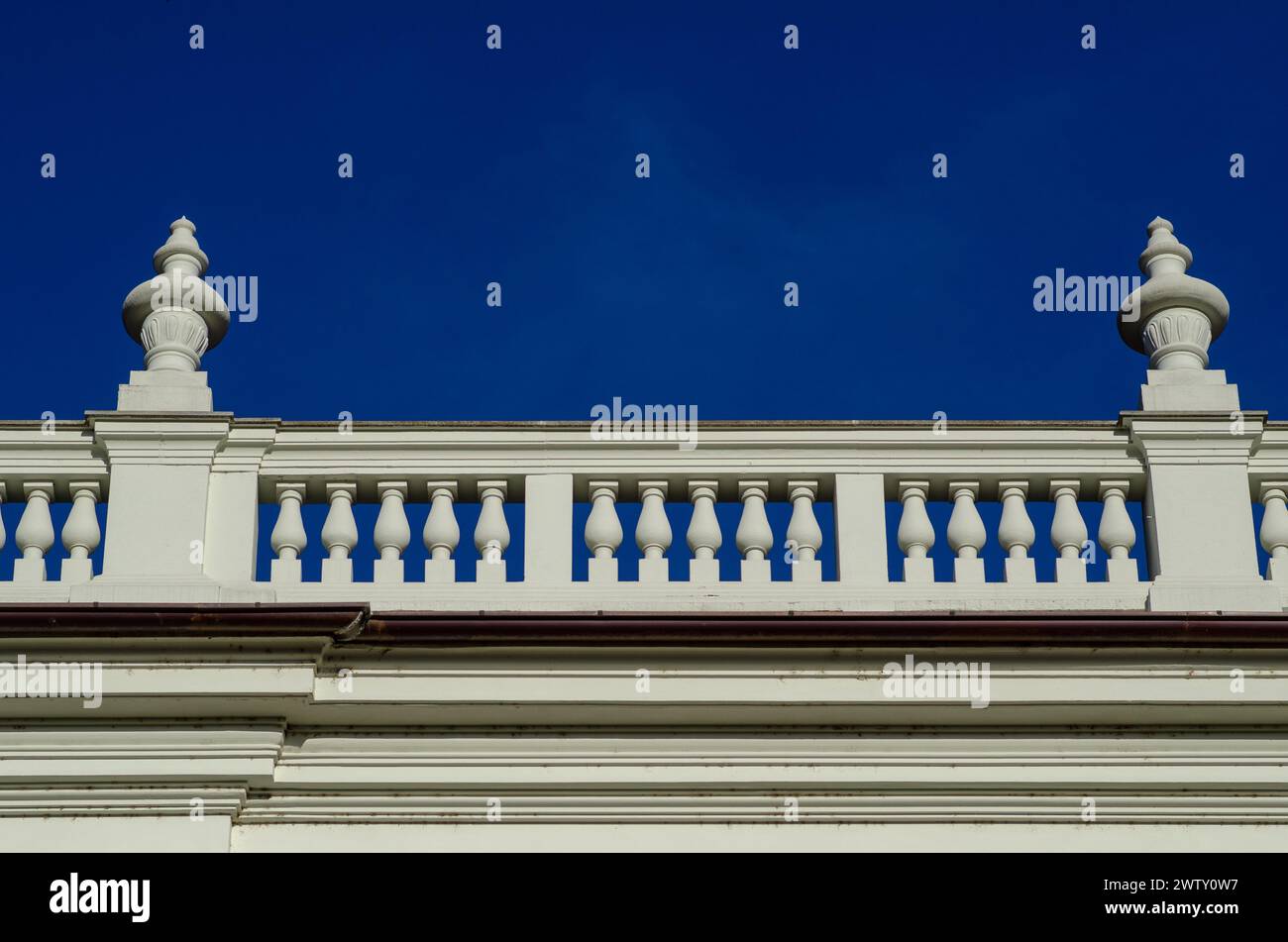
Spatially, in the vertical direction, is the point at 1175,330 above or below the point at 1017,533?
above

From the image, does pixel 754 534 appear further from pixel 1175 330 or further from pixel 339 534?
pixel 1175 330

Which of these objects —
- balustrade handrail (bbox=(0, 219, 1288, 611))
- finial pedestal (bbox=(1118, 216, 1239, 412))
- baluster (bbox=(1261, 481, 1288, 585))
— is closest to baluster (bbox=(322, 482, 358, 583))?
balustrade handrail (bbox=(0, 219, 1288, 611))

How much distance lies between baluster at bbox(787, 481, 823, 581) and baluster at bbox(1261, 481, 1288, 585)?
2255 millimetres

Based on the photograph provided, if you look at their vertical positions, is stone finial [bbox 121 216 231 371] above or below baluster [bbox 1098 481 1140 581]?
above

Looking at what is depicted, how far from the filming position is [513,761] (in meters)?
10.7

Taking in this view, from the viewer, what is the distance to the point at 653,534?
11562mm

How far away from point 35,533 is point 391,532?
1799mm

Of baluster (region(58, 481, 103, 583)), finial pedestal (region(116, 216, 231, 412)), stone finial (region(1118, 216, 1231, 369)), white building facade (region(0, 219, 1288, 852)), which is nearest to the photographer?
white building facade (region(0, 219, 1288, 852))

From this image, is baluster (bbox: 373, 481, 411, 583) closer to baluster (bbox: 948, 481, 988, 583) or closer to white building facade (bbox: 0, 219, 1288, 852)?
white building facade (bbox: 0, 219, 1288, 852)

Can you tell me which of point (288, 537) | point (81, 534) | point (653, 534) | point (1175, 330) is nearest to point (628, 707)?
point (653, 534)

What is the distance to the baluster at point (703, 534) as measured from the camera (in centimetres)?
1146

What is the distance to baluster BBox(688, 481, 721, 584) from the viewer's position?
11461 millimetres

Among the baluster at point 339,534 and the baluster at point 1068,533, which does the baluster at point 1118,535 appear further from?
the baluster at point 339,534
